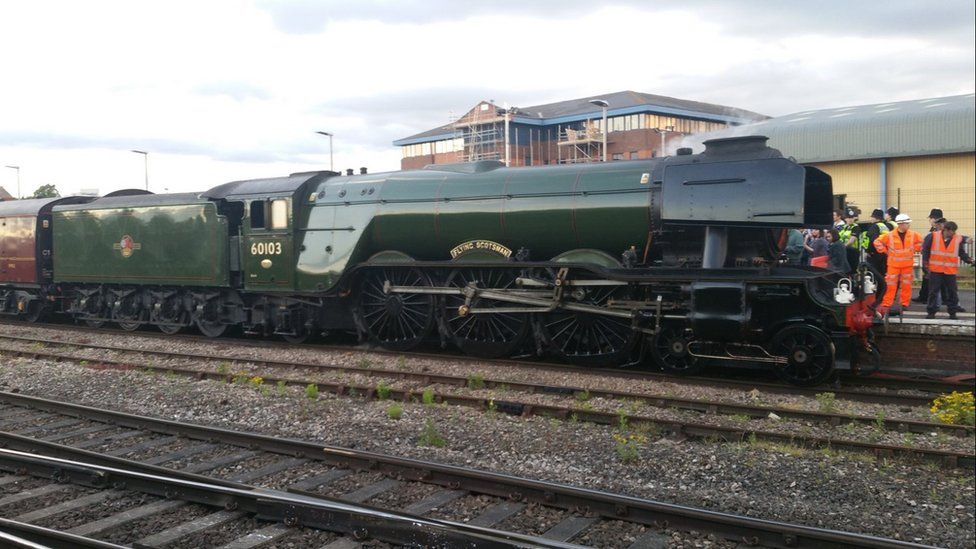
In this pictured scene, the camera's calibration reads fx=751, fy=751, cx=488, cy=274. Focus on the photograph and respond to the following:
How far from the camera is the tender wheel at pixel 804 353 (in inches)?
378

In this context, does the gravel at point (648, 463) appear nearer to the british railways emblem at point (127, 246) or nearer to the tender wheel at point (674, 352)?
the tender wheel at point (674, 352)

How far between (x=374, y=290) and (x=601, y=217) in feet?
15.4

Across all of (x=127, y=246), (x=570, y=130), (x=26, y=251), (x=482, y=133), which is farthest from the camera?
(x=482, y=133)

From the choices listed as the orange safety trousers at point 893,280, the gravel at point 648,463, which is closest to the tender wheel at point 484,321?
the gravel at point 648,463

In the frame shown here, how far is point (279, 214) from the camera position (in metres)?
14.6

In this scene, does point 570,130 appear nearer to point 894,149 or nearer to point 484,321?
point 484,321

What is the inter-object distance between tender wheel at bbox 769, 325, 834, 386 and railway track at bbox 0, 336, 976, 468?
5.08ft

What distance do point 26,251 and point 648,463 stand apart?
1831 centimetres

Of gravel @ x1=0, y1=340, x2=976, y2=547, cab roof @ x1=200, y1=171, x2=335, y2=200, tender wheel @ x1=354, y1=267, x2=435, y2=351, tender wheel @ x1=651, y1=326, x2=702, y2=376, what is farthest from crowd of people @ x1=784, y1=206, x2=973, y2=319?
cab roof @ x1=200, y1=171, x2=335, y2=200

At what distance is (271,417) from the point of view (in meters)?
8.78

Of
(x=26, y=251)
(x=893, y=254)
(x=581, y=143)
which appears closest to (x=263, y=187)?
(x=26, y=251)

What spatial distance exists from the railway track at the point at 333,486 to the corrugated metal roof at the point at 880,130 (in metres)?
2.49

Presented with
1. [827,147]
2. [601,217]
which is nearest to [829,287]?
[601,217]

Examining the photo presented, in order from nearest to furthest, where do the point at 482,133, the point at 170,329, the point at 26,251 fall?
the point at 170,329 < the point at 26,251 < the point at 482,133
